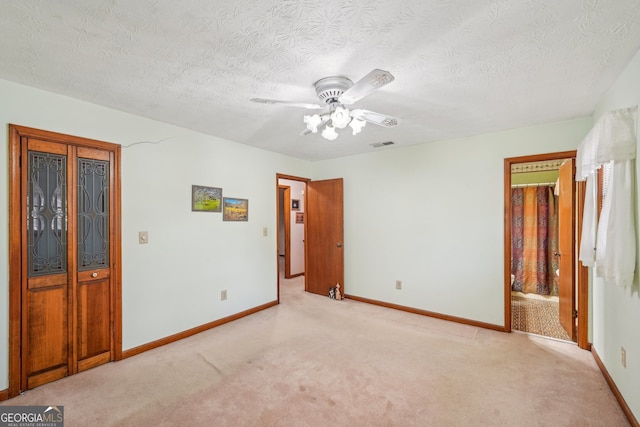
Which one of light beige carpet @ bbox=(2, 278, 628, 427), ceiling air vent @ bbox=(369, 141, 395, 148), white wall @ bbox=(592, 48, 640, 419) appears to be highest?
ceiling air vent @ bbox=(369, 141, 395, 148)

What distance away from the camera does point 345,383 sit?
87.9 inches

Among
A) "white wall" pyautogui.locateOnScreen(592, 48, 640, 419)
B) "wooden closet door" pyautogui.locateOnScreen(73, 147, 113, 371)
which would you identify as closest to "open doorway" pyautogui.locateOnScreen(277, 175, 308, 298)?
"wooden closet door" pyautogui.locateOnScreen(73, 147, 113, 371)

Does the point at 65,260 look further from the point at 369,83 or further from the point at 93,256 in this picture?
the point at 369,83

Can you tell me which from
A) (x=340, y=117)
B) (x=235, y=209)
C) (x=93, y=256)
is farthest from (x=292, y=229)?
(x=340, y=117)

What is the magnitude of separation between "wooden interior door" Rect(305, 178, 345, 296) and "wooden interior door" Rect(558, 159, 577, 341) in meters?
2.76

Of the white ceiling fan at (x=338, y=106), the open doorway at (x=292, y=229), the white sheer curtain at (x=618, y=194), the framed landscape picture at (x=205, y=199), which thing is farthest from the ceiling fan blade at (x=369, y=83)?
the open doorway at (x=292, y=229)

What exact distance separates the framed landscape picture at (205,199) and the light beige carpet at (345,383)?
1435mm

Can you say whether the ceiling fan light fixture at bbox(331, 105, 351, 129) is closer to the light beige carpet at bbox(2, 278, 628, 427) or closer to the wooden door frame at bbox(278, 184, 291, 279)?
the light beige carpet at bbox(2, 278, 628, 427)

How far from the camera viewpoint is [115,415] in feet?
6.19

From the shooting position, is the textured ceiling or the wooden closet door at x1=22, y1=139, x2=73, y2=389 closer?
the textured ceiling

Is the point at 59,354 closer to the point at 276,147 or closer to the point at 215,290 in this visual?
the point at 215,290

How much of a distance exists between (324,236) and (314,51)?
11.1ft

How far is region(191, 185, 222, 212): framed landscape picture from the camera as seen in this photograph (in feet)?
10.5

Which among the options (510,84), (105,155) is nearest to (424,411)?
(510,84)
